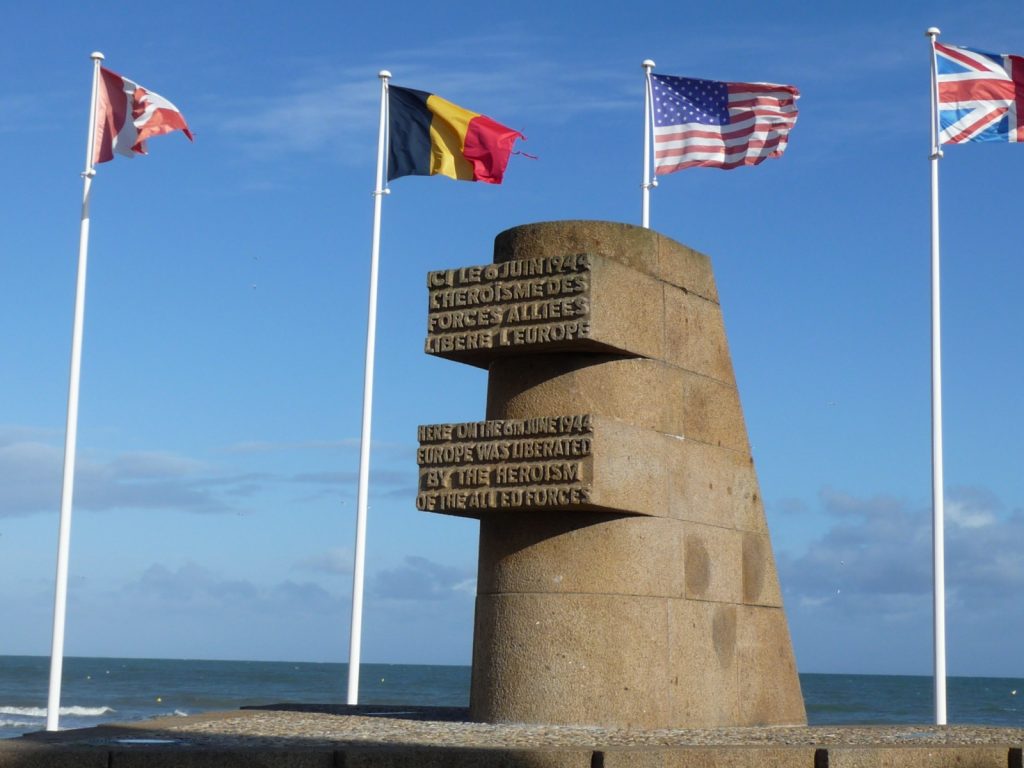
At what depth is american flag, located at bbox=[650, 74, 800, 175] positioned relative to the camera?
634 inches

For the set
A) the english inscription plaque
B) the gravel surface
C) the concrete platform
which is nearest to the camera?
the concrete platform

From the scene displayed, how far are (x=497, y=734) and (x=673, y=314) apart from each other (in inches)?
151

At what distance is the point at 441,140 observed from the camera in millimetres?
17531

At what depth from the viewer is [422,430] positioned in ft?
38.2

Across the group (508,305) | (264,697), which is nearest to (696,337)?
(508,305)

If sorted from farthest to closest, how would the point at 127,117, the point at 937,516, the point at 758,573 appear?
the point at 127,117 → the point at 937,516 → the point at 758,573

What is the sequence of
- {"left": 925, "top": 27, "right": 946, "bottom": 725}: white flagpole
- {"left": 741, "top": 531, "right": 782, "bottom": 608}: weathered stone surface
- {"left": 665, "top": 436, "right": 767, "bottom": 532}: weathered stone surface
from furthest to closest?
{"left": 925, "top": 27, "right": 946, "bottom": 725}: white flagpole
{"left": 741, "top": 531, "right": 782, "bottom": 608}: weathered stone surface
{"left": 665, "top": 436, "right": 767, "bottom": 532}: weathered stone surface

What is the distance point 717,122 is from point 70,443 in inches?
324

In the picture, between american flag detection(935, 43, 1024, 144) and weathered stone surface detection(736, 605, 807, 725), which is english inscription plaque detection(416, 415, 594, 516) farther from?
american flag detection(935, 43, 1024, 144)

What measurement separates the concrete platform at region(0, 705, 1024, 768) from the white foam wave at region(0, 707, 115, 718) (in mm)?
30282

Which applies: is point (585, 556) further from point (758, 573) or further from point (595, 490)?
point (758, 573)

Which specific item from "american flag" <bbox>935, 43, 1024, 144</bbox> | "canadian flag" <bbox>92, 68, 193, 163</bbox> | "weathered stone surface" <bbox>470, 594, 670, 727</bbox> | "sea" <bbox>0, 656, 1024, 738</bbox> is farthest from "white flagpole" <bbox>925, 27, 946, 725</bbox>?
"sea" <bbox>0, 656, 1024, 738</bbox>

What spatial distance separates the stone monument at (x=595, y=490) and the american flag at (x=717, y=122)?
440 centimetres

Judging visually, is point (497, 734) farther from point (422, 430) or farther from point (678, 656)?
point (422, 430)
